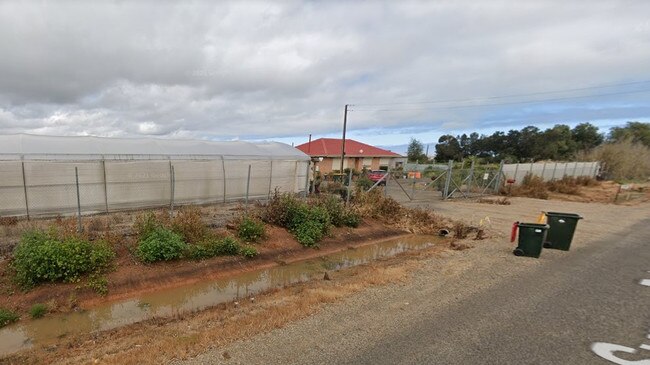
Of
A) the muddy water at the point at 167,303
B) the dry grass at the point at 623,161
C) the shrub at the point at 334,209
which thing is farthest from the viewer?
the dry grass at the point at 623,161

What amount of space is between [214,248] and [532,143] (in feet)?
262

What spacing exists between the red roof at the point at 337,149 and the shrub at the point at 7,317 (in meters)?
45.6

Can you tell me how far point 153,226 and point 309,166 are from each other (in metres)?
12.7

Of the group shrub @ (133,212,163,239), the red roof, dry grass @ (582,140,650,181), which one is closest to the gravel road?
shrub @ (133,212,163,239)

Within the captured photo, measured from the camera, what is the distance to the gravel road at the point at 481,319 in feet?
13.9

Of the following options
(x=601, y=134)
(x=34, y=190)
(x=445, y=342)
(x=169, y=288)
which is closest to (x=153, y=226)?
(x=169, y=288)

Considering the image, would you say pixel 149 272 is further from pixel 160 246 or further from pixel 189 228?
pixel 189 228

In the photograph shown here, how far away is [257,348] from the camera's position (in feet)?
14.4

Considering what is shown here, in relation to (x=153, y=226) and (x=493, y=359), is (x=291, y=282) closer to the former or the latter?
(x=153, y=226)

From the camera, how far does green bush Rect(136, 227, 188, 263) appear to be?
25.8ft

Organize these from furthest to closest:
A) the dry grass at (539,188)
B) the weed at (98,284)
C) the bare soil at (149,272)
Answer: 1. the dry grass at (539,188)
2. the weed at (98,284)
3. the bare soil at (149,272)

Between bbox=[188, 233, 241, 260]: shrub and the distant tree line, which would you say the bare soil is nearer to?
bbox=[188, 233, 241, 260]: shrub

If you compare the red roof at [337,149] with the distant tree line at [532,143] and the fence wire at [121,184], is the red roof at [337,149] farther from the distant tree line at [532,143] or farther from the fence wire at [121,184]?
the fence wire at [121,184]

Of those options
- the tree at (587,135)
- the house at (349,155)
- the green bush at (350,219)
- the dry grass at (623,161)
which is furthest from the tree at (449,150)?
the green bush at (350,219)
